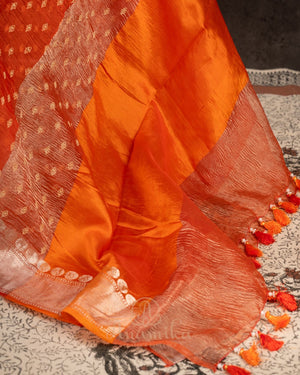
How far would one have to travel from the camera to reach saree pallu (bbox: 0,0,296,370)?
1080mm

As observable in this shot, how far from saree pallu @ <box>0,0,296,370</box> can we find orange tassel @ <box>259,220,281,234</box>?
22mm

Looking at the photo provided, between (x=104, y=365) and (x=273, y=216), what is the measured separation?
1.86ft

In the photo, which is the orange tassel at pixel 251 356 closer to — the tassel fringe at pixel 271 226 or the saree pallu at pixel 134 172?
the saree pallu at pixel 134 172

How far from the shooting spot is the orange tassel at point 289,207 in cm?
141

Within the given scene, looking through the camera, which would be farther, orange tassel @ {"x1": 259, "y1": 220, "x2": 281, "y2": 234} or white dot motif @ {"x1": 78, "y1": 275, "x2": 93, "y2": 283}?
orange tassel @ {"x1": 259, "y1": 220, "x2": 281, "y2": 234}

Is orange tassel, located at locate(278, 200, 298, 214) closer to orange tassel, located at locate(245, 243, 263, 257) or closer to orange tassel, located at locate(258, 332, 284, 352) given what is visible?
orange tassel, located at locate(245, 243, 263, 257)

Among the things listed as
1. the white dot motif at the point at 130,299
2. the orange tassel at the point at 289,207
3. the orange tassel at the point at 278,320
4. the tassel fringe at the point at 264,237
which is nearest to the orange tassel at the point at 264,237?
the tassel fringe at the point at 264,237

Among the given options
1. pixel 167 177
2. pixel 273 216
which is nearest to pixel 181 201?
pixel 167 177

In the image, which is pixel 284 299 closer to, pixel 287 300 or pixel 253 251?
pixel 287 300

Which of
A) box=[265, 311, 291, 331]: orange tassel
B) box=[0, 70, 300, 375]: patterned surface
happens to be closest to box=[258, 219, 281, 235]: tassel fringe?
box=[0, 70, 300, 375]: patterned surface

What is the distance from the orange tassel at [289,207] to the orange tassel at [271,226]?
0.07 metres

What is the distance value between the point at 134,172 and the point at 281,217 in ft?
1.17

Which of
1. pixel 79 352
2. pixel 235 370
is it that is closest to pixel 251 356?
pixel 235 370

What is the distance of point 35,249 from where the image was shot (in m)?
1.20
